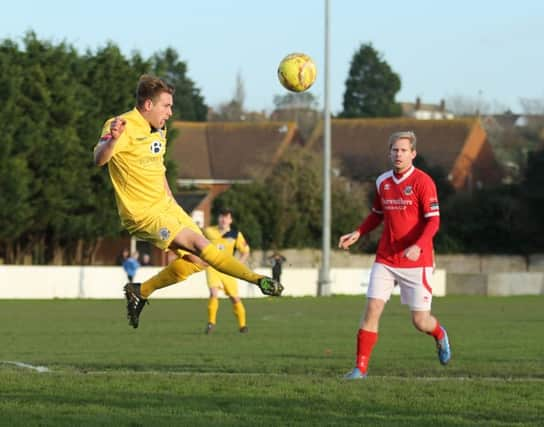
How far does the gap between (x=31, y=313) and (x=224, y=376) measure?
57.7ft

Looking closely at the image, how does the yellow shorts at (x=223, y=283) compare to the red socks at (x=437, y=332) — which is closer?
the red socks at (x=437, y=332)

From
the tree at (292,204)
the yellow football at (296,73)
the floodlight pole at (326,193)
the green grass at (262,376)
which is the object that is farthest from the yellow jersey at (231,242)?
the tree at (292,204)

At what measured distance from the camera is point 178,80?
11781cm

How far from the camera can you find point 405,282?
11438 mm

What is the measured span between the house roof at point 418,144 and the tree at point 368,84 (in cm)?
4290

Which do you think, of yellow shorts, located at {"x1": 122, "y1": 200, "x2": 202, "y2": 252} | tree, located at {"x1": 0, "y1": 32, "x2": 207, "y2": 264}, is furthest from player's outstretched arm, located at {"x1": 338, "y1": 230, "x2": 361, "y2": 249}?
tree, located at {"x1": 0, "y1": 32, "x2": 207, "y2": 264}

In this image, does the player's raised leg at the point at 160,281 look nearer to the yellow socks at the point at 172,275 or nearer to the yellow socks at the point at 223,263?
the yellow socks at the point at 172,275

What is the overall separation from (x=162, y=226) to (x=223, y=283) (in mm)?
10323

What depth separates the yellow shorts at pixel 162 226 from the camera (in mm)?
10703

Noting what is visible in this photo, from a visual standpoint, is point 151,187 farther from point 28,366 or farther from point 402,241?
point 28,366

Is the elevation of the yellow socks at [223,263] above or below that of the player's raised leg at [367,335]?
above

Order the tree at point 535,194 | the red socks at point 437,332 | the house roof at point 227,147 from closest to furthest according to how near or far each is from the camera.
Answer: the red socks at point 437,332, the tree at point 535,194, the house roof at point 227,147

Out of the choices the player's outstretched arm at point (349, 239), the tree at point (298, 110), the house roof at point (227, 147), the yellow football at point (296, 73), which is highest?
the tree at point (298, 110)

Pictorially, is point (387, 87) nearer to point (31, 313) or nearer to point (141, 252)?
point (141, 252)
